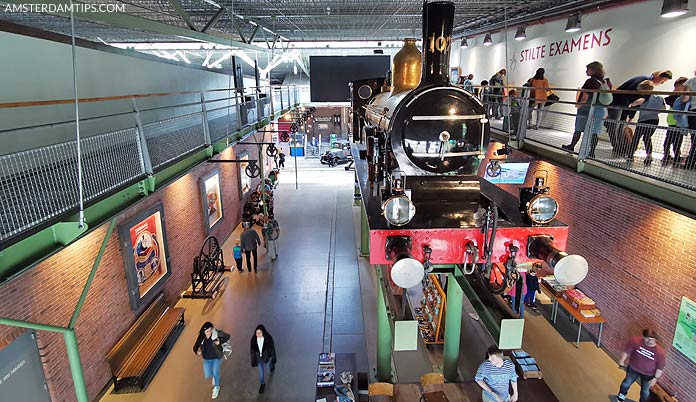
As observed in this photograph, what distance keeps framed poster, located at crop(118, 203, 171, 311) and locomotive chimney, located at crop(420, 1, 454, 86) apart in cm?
514

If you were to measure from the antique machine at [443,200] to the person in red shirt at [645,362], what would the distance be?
239 centimetres

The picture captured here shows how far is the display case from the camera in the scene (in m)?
7.35

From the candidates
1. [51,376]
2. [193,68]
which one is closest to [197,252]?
[51,376]

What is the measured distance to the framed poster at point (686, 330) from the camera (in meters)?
5.33

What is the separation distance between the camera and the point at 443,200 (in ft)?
15.8

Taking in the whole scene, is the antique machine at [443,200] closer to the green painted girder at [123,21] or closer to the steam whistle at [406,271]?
the steam whistle at [406,271]

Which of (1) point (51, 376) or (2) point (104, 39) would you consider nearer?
(1) point (51, 376)

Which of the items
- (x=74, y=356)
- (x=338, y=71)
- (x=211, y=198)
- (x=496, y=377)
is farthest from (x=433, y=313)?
(x=338, y=71)

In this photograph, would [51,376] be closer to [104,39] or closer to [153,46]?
[104,39]

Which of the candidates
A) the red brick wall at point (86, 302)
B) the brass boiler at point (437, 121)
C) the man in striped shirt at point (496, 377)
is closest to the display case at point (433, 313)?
the man in striped shirt at point (496, 377)

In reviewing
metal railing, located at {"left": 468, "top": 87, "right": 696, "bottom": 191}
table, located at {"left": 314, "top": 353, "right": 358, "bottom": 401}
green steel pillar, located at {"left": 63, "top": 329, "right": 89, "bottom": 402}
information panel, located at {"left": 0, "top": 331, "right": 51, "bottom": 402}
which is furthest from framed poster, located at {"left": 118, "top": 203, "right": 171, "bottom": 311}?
metal railing, located at {"left": 468, "top": 87, "right": 696, "bottom": 191}

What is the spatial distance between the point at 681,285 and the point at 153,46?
69.6 feet

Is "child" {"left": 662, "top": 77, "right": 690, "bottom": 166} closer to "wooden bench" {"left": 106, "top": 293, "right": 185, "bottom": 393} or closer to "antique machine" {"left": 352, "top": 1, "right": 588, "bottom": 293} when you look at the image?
"antique machine" {"left": 352, "top": 1, "right": 588, "bottom": 293}

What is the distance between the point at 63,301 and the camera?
526 centimetres
